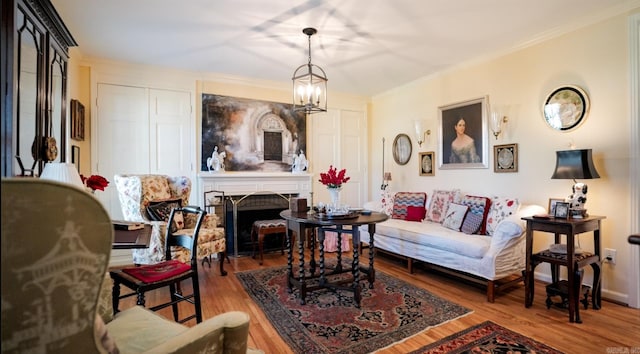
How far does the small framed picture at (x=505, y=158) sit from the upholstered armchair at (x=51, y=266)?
398 cm

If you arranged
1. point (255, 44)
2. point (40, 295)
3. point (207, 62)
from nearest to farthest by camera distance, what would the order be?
point (40, 295)
point (255, 44)
point (207, 62)

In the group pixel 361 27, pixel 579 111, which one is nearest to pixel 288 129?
pixel 361 27

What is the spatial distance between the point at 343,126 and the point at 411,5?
3062 millimetres

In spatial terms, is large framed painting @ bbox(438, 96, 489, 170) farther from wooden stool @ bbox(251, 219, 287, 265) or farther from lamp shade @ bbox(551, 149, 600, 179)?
wooden stool @ bbox(251, 219, 287, 265)

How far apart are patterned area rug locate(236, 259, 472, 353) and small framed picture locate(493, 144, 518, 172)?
1804 millimetres

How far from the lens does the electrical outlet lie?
2.88m

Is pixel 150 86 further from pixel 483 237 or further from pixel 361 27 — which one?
pixel 483 237

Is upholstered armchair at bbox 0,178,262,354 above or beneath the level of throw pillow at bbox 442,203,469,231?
above

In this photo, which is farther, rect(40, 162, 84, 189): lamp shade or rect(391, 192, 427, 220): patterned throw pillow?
rect(391, 192, 427, 220): patterned throw pillow

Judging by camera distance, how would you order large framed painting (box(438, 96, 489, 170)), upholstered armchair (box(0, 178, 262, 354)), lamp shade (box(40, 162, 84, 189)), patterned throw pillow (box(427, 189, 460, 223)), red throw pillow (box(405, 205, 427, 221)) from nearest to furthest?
upholstered armchair (box(0, 178, 262, 354)) → lamp shade (box(40, 162, 84, 189)) → large framed painting (box(438, 96, 489, 170)) → patterned throw pillow (box(427, 189, 460, 223)) → red throw pillow (box(405, 205, 427, 221))

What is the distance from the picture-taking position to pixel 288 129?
5152 millimetres

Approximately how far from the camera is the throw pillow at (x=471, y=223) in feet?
11.6

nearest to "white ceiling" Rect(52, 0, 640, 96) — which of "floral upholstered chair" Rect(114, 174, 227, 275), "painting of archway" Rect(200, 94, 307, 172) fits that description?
"painting of archway" Rect(200, 94, 307, 172)

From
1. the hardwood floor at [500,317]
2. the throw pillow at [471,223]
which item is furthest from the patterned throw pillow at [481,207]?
the hardwood floor at [500,317]
